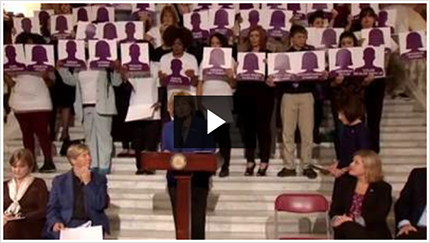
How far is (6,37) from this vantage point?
798 cm

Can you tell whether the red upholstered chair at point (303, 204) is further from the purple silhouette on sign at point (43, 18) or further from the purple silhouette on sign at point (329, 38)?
the purple silhouette on sign at point (43, 18)

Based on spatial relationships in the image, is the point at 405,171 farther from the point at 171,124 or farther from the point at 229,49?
the point at 171,124

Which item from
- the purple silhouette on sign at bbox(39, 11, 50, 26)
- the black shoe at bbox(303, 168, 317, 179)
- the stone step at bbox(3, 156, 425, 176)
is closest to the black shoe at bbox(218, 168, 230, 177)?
the stone step at bbox(3, 156, 425, 176)

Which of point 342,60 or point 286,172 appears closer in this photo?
point 342,60

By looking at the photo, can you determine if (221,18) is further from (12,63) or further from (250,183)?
(12,63)

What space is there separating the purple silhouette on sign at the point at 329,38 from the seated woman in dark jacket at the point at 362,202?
222 cm

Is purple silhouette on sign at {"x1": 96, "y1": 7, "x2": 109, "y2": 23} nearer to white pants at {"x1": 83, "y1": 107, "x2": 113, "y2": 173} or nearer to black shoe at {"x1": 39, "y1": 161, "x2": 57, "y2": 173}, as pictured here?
white pants at {"x1": 83, "y1": 107, "x2": 113, "y2": 173}

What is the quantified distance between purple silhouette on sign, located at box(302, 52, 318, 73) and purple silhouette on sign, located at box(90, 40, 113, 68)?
1736 millimetres

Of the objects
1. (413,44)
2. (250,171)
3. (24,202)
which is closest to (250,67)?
(250,171)

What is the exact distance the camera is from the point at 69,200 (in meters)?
5.34

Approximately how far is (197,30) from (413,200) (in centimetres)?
332

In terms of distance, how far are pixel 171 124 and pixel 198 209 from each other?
25.7 inches

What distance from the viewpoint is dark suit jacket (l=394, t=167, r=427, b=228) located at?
5.08 metres

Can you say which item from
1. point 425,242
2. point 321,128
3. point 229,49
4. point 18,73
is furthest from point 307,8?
point 425,242
